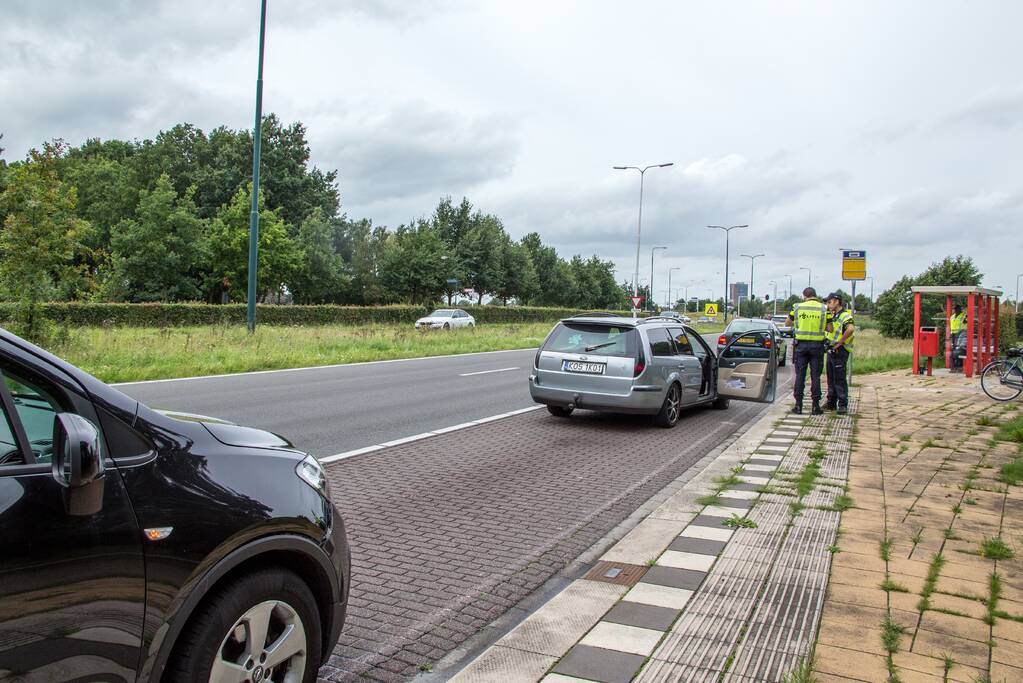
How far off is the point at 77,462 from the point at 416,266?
64.8m

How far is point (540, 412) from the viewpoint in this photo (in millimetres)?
12227

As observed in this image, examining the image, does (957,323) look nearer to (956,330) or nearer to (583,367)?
(956,330)

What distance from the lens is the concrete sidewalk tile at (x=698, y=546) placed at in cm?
541

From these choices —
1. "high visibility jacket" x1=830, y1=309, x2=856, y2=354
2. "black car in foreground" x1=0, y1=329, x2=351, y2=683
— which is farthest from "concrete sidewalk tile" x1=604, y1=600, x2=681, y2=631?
"high visibility jacket" x1=830, y1=309, x2=856, y2=354

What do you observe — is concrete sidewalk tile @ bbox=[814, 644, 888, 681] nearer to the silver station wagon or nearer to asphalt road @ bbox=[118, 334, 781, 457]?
asphalt road @ bbox=[118, 334, 781, 457]

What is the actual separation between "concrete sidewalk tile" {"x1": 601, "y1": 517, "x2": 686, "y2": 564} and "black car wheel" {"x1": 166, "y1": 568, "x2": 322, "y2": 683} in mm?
2784

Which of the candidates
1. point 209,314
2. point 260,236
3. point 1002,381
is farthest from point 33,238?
point 260,236

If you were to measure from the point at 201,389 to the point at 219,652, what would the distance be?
40.0 ft

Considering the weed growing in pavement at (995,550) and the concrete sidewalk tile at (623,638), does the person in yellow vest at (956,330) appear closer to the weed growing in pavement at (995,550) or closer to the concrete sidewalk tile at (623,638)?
the weed growing in pavement at (995,550)

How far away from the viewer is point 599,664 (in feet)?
12.1

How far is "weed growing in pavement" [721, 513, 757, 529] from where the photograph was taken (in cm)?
600

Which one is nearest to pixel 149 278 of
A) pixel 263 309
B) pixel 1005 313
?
pixel 263 309

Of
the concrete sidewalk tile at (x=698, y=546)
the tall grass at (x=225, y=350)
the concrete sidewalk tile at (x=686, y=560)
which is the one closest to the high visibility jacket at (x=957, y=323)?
the tall grass at (x=225, y=350)

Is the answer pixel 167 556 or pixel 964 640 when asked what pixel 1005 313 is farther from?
pixel 167 556
